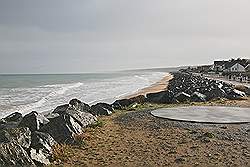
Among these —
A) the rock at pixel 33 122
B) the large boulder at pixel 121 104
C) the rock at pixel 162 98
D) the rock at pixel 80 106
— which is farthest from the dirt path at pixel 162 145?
the rock at pixel 162 98

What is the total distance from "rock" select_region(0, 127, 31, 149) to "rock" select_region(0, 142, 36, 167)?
0.35 metres

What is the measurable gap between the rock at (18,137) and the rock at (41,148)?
144 mm

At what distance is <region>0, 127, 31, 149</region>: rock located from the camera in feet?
28.7

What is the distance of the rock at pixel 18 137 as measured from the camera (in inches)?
344

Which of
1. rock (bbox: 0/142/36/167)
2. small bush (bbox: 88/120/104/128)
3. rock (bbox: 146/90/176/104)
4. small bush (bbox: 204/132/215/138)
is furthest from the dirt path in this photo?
rock (bbox: 146/90/176/104)

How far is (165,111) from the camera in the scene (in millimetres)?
16094

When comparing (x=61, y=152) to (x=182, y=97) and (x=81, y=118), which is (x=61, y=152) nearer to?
(x=81, y=118)

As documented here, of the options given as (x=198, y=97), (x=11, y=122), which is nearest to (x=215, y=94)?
(x=198, y=97)

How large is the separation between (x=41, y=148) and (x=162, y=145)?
10.7 feet

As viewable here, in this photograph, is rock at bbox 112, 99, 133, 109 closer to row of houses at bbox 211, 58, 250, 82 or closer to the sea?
the sea

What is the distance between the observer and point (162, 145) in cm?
1024

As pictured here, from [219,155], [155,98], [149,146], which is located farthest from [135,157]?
[155,98]

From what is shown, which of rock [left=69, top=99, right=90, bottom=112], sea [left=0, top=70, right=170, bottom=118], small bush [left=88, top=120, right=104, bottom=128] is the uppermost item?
rock [left=69, top=99, right=90, bottom=112]

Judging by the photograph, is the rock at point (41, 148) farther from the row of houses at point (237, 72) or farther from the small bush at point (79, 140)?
the row of houses at point (237, 72)
